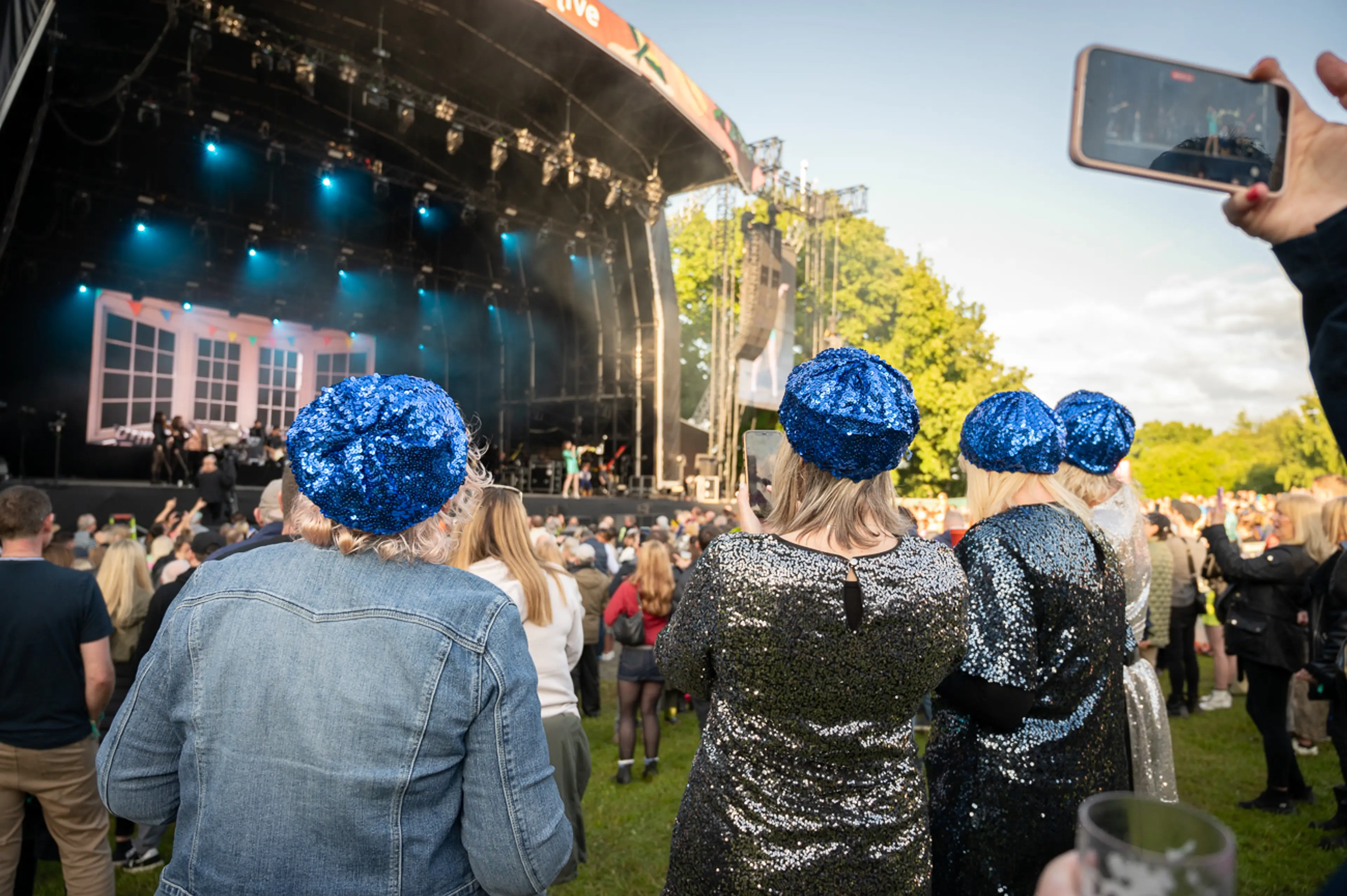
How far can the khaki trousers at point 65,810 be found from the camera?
9.45 feet

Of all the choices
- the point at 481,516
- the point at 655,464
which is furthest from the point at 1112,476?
the point at 655,464

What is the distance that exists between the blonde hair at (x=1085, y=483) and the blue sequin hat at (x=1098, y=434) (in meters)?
0.01

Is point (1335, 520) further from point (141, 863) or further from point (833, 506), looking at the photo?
point (141, 863)

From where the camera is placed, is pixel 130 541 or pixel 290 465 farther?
pixel 130 541

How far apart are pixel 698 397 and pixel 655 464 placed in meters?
14.7

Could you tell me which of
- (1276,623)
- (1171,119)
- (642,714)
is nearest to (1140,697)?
(1171,119)

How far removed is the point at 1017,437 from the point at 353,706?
1.77m

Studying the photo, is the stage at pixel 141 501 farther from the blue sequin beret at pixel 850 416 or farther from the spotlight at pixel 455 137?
the blue sequin beret at pixel 850 416

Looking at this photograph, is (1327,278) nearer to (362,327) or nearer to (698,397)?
(362,327)

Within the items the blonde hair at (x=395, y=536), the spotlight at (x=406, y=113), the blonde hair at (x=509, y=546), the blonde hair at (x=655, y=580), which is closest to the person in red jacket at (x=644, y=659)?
the blonde hair at (x=655, y=580)

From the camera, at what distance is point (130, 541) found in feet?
15.5

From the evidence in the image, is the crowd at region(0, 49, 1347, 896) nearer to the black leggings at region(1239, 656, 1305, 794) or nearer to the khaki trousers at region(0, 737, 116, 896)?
the khaki trousers at region(0, 737, 116, 896)

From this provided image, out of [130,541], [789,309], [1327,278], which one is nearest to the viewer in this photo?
[1327,278]

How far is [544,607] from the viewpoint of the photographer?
9.77ft
